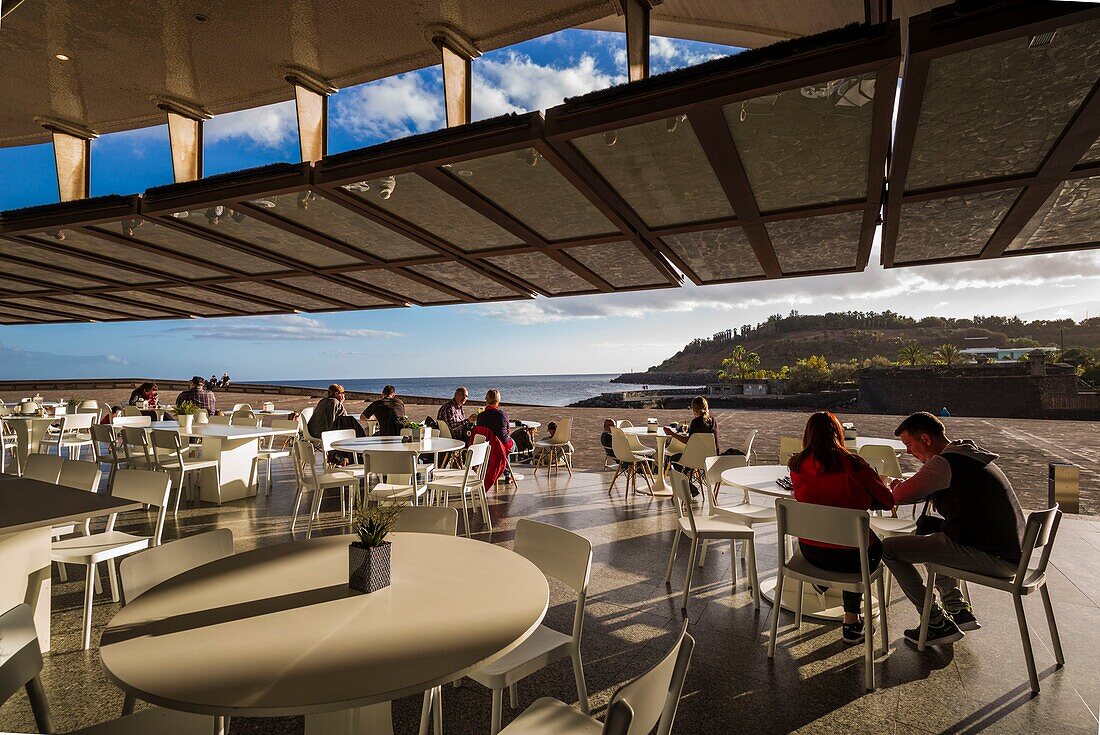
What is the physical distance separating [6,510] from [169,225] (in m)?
2.66

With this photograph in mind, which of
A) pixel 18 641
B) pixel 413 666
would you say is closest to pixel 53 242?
pixel 18 641

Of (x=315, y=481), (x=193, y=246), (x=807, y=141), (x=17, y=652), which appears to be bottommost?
(x=315, y=481)

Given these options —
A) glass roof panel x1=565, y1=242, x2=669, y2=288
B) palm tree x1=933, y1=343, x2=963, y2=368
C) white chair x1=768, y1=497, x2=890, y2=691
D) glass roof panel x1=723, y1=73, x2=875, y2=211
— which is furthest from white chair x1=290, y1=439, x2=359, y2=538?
palm tree x1=933, y1=343, x2=963, y2=368

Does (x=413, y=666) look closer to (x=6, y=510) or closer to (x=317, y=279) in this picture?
(x=6, y=510)

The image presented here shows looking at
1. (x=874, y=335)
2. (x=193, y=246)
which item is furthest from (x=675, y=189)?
(x=874, y=335)

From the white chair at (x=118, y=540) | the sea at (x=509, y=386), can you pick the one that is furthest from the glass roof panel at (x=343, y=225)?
the sea at (x=509, y=386)

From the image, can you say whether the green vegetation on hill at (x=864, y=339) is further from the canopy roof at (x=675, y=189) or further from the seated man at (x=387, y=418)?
the canopy roof at (x=675, y=189)

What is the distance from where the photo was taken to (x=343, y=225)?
13.6ft

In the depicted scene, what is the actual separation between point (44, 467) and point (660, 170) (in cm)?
499

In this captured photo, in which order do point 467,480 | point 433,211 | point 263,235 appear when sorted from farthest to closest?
point 467,480
point 263,235
point 433,211

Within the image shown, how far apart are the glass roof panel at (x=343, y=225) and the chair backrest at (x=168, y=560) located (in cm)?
250

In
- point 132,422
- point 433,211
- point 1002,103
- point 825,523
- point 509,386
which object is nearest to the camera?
point 1002,103

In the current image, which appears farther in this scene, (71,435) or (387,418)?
(71,435)

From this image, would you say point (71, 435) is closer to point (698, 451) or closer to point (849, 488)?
point (698, 451)
